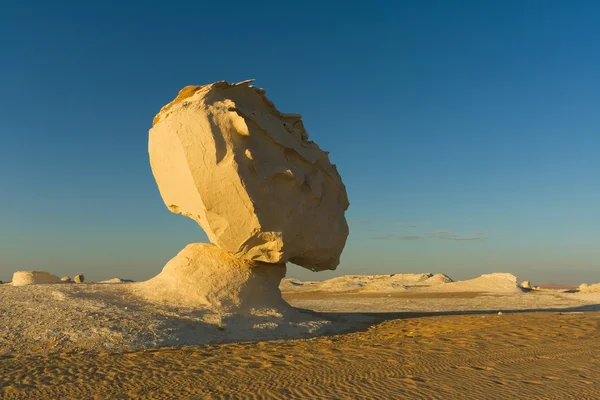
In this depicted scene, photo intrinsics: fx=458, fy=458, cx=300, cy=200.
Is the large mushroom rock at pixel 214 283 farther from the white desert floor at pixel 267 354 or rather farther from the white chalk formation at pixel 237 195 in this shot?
the white desert floor at pixel 267 354

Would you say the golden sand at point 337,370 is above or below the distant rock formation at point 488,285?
below

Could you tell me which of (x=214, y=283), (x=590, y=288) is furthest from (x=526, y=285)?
(x=214, y=283)

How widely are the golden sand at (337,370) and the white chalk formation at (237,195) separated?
9.06ft

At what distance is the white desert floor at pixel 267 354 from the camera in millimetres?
6465

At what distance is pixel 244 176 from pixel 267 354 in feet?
14.8

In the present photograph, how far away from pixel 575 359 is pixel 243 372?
6055mm

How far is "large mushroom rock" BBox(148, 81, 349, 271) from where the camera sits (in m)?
11.4

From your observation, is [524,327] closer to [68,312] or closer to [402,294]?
[68,312]

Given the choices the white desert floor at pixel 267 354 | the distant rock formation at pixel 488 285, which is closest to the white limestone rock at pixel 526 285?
the distant rock formation at pixel 488 285

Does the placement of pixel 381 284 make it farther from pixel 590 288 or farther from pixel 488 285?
pixel 590 288

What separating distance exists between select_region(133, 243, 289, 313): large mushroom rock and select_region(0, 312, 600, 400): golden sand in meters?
2.26

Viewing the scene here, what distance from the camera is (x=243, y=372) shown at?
7.34m

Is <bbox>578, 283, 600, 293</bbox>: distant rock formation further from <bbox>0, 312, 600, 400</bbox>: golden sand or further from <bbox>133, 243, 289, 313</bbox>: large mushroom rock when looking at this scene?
<bbox>133, 243, 289, 313</bbox>: large mushroom rock

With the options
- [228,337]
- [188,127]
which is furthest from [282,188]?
[228,337]
